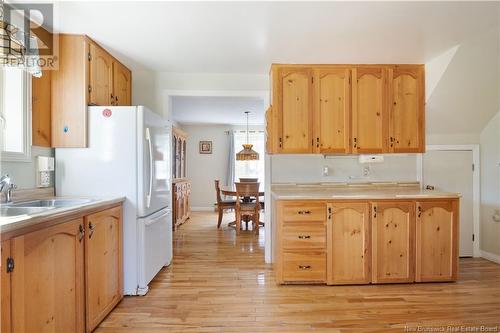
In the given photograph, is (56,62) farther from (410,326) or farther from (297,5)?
(410,326)

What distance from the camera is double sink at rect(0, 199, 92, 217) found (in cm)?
170

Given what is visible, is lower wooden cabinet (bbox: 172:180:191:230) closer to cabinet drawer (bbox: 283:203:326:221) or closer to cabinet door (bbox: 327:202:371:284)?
cabinet drawer (bbox: 283:203:326:221)

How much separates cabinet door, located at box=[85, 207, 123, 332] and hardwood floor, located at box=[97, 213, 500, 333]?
5.4 inches

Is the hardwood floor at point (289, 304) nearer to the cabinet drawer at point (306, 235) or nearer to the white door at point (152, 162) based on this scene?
the cabinet drawer at point (306, 235)

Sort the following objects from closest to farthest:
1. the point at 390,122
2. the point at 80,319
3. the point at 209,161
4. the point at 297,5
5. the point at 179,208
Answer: the point at 80,319
the point at 297,5
the point at 390,122
the point at 179,208
the point at 209,161

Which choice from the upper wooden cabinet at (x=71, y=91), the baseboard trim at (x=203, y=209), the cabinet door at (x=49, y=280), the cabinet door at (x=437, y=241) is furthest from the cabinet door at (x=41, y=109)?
the baseboard trim at (x=203, y=209)

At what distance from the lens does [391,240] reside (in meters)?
2.64

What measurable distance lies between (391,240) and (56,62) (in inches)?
129

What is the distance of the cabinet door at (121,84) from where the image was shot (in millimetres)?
2844

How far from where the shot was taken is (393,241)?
2.64 m

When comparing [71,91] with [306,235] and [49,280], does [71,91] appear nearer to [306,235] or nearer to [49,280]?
[49,280]

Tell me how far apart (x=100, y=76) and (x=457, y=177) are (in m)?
3.98

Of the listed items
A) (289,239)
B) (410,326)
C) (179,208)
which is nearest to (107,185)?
(289,239)

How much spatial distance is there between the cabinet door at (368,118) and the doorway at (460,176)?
85 cm
